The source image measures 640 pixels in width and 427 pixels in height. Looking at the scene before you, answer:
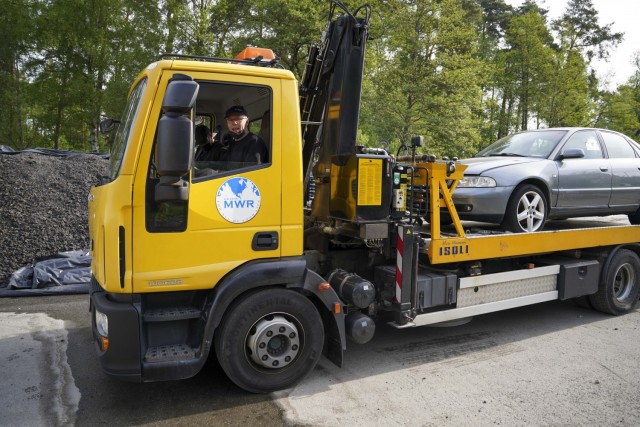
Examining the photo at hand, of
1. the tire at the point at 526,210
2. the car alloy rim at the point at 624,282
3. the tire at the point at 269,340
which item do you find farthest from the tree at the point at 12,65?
the car alloy rim at the point at 624,282

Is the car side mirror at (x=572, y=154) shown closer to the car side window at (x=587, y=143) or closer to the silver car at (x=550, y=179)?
the silver car at (x=550, y=179)

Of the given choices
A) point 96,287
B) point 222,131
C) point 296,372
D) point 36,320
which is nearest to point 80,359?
point 96,287

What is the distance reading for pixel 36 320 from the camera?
5.81 meters

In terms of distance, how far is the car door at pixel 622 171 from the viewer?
256 inches

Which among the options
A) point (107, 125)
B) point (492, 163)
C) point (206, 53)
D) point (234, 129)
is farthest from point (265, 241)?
point (206, 53)

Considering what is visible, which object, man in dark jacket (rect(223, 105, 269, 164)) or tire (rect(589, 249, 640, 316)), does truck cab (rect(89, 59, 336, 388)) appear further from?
tire (rect(589, 249, 640, 316))

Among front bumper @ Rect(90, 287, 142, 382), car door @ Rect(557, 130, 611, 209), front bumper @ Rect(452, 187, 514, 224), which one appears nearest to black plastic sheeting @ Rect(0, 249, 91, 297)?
front bumper @ Rect(90, 287, 142, 382)

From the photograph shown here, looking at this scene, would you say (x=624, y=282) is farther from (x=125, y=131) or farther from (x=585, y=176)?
(x=125, y=131)

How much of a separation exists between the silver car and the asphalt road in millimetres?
1467

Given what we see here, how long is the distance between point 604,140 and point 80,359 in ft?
23.5

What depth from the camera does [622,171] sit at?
6566mm

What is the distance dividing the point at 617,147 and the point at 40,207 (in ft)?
32.6

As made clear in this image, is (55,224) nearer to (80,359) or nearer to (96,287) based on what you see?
(80,359)

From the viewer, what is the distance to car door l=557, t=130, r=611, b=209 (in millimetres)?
5930
